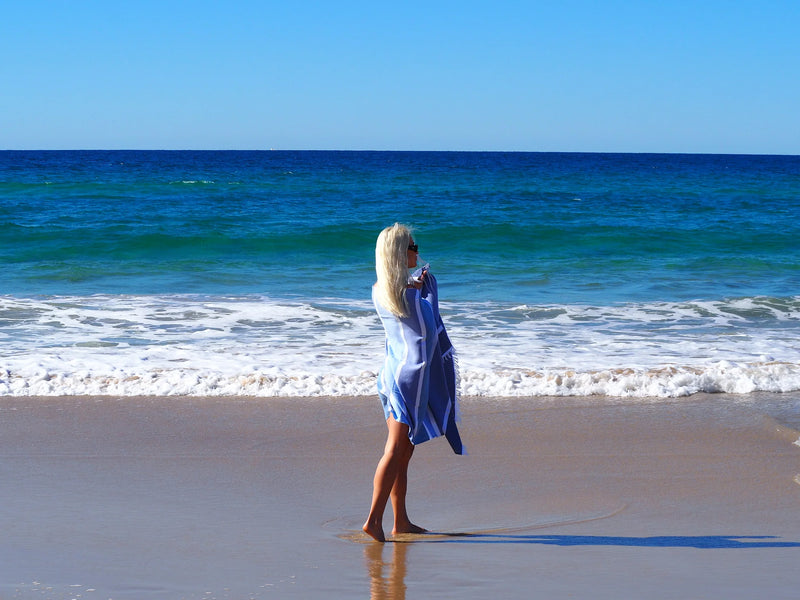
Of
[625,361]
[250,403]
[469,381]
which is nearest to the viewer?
[250,403]

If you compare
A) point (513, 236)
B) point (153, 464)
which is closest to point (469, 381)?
point (153, 464)

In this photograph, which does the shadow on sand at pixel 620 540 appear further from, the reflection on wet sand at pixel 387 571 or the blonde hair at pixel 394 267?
the blonde hair at pixel 394 267

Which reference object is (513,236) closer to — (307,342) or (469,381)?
(307,342)

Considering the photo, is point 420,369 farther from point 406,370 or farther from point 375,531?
point 375,531

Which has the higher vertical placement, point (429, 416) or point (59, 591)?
point (429, 416)

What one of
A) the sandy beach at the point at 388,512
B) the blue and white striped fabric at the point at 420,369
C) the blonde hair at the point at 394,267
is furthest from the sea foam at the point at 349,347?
the blonde hair at the point at 394,267

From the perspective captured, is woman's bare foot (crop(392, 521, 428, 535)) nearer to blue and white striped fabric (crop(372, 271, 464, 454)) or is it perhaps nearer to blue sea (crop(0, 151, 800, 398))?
blue and white striped fabric (crop(372, 271, 464, 454))

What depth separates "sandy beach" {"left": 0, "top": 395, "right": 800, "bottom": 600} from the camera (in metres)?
3.42

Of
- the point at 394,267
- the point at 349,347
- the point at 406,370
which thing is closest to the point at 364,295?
the point at 349,347

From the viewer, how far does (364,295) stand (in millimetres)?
12633

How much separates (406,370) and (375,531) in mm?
710

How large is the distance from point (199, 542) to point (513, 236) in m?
17.6

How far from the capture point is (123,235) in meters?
19.7

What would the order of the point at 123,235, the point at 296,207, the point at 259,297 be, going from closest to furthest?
1. the point at 259,297
2. the point at 123,235
3. the point at 296,207
